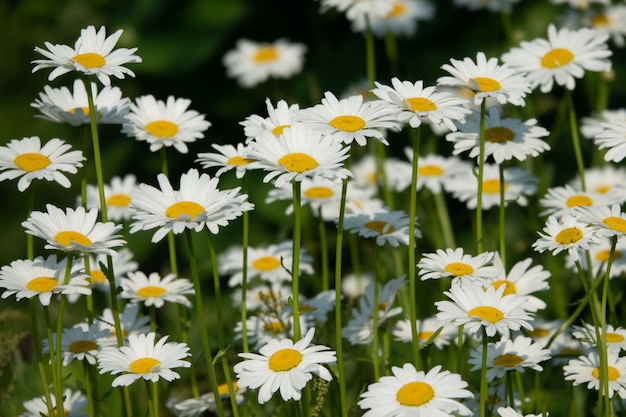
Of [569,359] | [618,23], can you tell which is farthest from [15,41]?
[569,359]

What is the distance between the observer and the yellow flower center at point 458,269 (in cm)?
129

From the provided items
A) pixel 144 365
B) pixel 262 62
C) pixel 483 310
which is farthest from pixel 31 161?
pixel 262 62

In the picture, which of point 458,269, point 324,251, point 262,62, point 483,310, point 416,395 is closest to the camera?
point 416,395

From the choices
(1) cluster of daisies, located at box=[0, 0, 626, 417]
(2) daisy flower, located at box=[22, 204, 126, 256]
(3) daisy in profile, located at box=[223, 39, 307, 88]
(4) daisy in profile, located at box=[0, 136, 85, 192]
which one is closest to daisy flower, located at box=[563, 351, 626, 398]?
(1) cluster of daisies, located at box=[0, 0, 626, 417]

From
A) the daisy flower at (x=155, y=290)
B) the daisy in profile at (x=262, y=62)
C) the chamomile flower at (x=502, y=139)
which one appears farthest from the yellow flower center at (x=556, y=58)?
the daisy in profile at (x=262, y=62)

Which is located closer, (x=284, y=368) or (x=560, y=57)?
(x=284, y=368)

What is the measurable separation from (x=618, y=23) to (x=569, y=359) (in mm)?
1206

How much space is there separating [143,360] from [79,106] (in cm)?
48

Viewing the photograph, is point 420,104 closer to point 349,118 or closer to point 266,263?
point 349,118

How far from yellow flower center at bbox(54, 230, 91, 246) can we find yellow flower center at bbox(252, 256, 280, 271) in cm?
56

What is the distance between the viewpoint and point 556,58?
1700mm

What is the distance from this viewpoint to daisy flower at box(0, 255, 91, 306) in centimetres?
119

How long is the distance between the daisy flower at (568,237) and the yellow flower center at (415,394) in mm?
273

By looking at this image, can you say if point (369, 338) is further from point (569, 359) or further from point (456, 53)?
point (456, 53)
